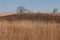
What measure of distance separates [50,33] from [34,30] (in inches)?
37.1

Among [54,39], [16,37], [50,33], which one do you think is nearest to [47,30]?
[50,33]

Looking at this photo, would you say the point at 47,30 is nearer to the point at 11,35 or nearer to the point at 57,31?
the point at 57,31

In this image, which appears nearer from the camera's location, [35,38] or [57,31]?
[35,38]

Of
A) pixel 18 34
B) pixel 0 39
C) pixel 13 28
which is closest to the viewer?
pixel 0 39

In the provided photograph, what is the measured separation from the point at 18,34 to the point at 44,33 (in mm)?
1360

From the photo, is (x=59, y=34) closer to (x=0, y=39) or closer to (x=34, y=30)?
(x=34, y=30)

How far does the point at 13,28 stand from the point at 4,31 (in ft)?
2.21

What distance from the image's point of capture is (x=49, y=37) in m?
9.18

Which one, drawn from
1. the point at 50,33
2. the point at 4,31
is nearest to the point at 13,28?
the point at 4,31

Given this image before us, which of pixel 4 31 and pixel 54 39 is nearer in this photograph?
pixel 54 39

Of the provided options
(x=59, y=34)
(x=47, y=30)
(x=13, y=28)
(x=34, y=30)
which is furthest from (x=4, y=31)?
(x=59, y=34)

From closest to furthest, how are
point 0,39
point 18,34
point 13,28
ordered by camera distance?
point 0,39, point 18,34, point 13,28

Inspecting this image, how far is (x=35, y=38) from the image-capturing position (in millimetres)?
9023

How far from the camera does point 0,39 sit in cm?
887
